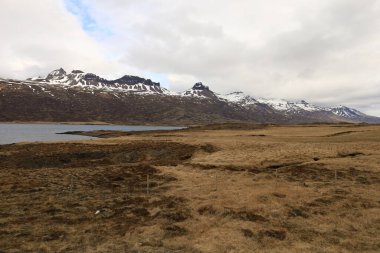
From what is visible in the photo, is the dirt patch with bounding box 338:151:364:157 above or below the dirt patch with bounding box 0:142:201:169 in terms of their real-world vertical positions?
above

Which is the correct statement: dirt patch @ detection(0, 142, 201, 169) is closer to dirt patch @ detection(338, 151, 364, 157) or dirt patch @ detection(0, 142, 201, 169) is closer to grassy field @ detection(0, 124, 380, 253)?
grassy field @ detection(0, 124, 380, 253)

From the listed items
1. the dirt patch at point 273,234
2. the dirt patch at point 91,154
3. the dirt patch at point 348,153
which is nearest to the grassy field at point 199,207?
the dirt patch at point 273,234

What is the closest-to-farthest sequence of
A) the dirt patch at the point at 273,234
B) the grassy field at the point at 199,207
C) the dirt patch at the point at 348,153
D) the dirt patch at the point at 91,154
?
1. the grassy field at the point at 199,207
2. the dirt patch at the point at 273,234
3. the dirt patch at the point at 91,154
4. the dirt patch at the point at 348,153

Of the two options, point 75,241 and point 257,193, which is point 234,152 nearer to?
point 257,193

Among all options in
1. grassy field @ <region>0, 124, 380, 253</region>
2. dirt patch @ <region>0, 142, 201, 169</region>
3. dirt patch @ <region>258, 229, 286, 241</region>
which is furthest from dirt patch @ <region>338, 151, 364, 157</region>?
dirt patch @ <region>258, 229, 286, 241</region>

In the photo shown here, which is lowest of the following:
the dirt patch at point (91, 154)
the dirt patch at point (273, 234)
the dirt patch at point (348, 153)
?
the dirt patch at point (273, 234)

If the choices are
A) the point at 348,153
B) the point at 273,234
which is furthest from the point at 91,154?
the point at 273,234

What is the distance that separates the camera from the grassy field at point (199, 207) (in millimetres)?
18719

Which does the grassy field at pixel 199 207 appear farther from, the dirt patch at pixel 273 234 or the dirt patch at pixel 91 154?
the dirt patch at pixel 91 154

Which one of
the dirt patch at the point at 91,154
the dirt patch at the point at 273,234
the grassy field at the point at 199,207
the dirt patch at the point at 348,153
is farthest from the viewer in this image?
the dirt patch at the point at 348,153

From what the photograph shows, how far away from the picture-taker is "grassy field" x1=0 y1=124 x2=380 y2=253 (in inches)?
737

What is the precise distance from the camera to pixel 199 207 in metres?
24.8

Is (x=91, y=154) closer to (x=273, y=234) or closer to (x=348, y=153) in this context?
(x=348, y=153)

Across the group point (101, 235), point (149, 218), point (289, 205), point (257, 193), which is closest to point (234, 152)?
point (257, 193)
